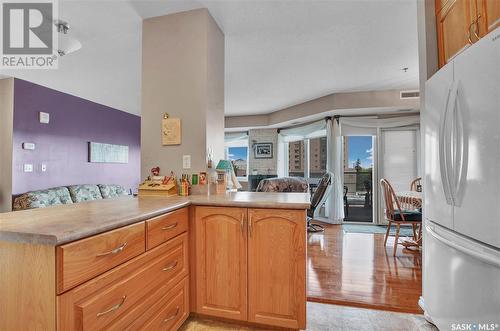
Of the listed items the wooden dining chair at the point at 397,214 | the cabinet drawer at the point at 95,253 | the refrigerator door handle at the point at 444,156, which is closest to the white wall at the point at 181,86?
the cabinet drawer at the point at 95,253

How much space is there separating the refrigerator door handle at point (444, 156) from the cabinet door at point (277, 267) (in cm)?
80

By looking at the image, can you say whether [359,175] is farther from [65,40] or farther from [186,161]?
[65,40]

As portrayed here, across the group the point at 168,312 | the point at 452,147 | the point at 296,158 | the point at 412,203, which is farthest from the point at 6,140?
the point at 412,203

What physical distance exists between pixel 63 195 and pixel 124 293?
3.60m

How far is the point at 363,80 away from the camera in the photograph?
400 centimetres

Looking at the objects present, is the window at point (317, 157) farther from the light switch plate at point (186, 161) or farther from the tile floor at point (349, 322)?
the light switch plate at point (186, 161)

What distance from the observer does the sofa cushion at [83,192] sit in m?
4.12

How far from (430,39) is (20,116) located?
4.92 m

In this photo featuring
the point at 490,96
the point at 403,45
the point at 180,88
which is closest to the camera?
the point at 490,96

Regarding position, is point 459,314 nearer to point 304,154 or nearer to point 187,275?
point 187,275

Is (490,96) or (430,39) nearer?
(490,96)

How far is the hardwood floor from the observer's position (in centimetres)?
216

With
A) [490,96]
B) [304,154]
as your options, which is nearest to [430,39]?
[490,96]

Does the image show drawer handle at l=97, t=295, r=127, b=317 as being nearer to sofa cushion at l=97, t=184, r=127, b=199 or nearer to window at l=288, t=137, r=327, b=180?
sofa cushion at l=97, t=184, r=127, b=199
